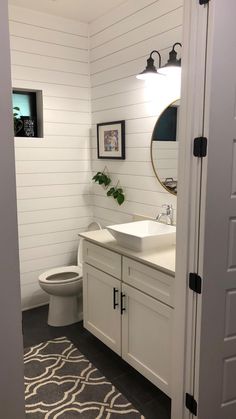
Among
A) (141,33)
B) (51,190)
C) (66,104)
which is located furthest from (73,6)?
(51,190)

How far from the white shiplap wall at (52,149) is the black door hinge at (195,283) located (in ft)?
6.78

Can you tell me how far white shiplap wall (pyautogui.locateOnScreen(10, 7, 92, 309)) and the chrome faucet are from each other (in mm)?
1169

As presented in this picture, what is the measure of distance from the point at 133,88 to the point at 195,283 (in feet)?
6.23

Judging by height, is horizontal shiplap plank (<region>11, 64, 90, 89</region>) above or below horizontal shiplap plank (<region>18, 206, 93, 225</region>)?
above

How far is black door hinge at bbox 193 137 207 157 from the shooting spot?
144 centimetres

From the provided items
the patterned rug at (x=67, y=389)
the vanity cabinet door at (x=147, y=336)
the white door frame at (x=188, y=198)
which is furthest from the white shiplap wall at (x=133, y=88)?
the patterned rug at (x=67, y=389)

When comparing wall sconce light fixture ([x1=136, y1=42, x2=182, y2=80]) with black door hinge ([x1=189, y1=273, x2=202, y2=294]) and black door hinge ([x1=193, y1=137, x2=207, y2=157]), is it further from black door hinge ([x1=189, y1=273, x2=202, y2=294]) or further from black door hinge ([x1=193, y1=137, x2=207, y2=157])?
black door hinge ([x1=189, y1=273, x2=202, y2=294])

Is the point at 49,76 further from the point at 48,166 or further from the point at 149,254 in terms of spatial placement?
the point at 149,254

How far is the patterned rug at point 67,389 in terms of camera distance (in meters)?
2.01

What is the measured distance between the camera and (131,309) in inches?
87.6

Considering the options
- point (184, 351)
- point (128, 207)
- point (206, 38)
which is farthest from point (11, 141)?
point (128, 207)

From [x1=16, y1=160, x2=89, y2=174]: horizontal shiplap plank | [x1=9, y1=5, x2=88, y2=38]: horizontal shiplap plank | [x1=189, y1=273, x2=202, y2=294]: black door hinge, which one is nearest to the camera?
[x1=189, y1=273, x2=202, y2=294]: black door hinge

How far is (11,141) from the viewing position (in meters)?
0.99

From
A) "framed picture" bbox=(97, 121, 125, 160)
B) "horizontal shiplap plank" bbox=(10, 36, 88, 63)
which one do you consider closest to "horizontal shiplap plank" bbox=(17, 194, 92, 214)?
"framed picture" bbox=(97, 121, 125, 160)
